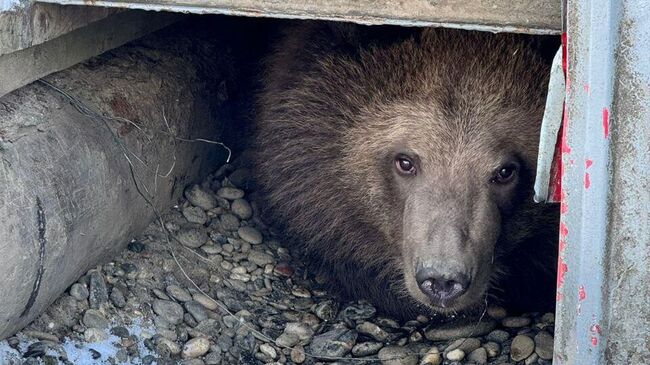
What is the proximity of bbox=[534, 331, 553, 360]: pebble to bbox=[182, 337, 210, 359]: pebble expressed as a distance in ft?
4.75

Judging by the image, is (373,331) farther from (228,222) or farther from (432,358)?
(228,222)

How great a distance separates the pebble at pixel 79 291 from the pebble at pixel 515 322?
1948 millimetres

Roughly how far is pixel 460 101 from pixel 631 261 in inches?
59.5

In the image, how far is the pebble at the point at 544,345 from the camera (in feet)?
14.3

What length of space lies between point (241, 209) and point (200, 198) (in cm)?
27

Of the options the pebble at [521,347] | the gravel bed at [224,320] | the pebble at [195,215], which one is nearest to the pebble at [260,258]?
the gravel bed at [224,320]

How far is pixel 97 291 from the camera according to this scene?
4414 millimetres

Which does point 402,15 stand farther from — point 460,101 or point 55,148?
point 55,148

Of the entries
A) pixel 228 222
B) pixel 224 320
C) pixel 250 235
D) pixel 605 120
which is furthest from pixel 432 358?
pixel 605 120

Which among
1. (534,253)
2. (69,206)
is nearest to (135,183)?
(69,206)

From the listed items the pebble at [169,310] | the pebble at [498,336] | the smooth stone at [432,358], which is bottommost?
the smooth stone at [432,358]

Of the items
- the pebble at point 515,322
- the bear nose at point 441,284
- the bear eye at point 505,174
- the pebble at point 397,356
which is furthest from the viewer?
the pebble at point 515,322

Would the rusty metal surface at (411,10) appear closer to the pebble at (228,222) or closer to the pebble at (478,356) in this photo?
the pebble at (478,356)

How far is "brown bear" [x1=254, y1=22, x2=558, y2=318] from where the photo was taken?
4.17 m
